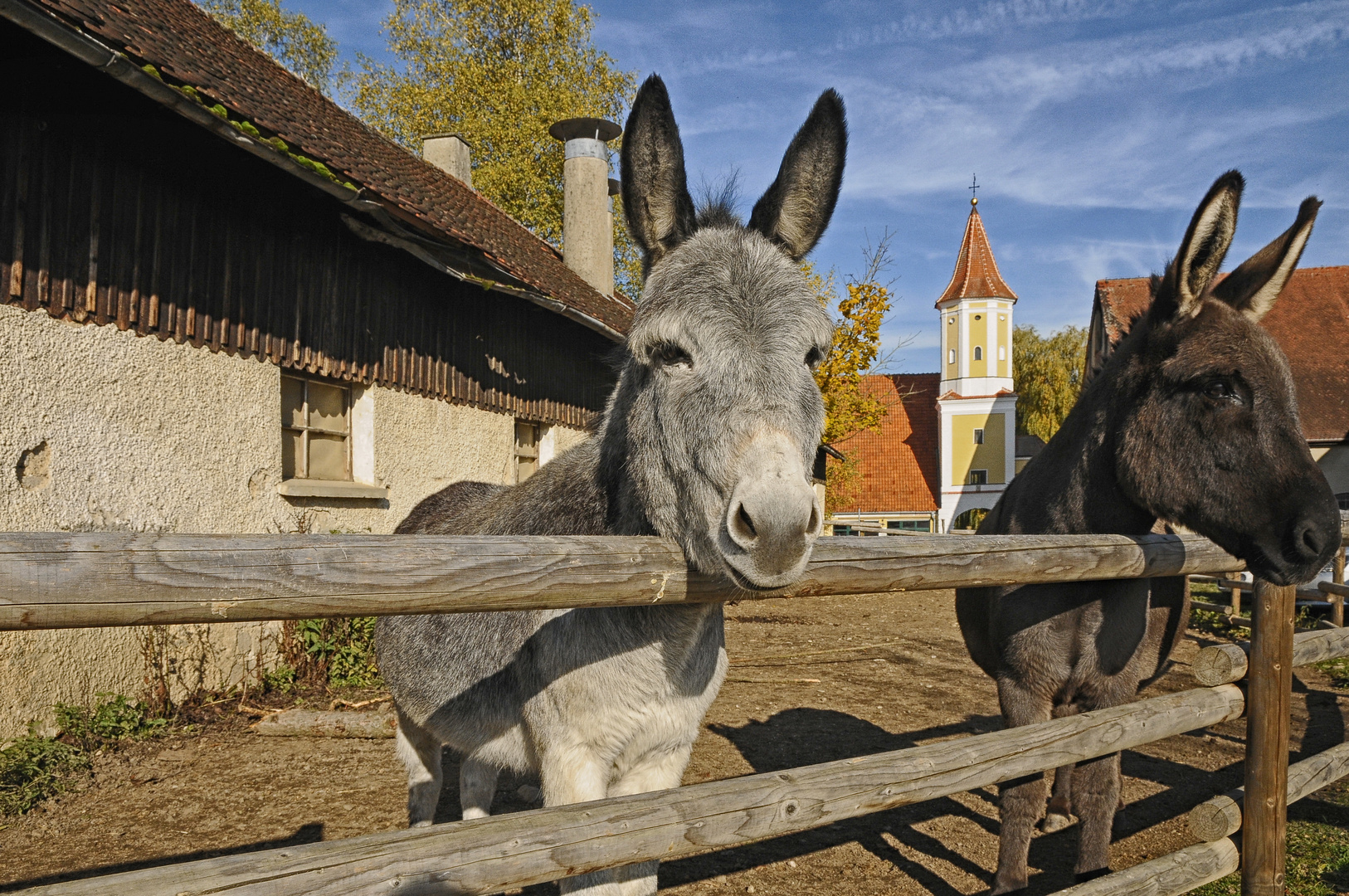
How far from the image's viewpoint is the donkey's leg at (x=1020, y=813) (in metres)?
3.17

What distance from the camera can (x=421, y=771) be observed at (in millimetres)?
3805

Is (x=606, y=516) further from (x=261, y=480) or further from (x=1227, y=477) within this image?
(x=261, y=480)

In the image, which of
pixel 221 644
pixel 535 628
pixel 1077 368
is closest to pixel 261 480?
pixel 221 644

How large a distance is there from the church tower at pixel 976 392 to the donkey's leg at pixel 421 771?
109 ft

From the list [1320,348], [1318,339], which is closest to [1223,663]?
[1320,348]

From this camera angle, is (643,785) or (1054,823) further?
(1054,823)

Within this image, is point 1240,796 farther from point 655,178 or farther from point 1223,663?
point 655,178

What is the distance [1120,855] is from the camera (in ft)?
13.3

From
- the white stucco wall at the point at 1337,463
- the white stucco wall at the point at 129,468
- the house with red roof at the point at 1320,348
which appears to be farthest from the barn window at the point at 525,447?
the white stucco wall at the point at 1337,463

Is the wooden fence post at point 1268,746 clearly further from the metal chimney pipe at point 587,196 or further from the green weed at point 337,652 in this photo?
the metal chimney pipe at point 587,196

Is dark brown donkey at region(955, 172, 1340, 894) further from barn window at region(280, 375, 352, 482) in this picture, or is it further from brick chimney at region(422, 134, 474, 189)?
brick chimney at region(422, 134, 474, 189)

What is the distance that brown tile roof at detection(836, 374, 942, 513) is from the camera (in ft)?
121

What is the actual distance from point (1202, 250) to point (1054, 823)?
324cm

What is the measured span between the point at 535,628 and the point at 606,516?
1.39 ft
